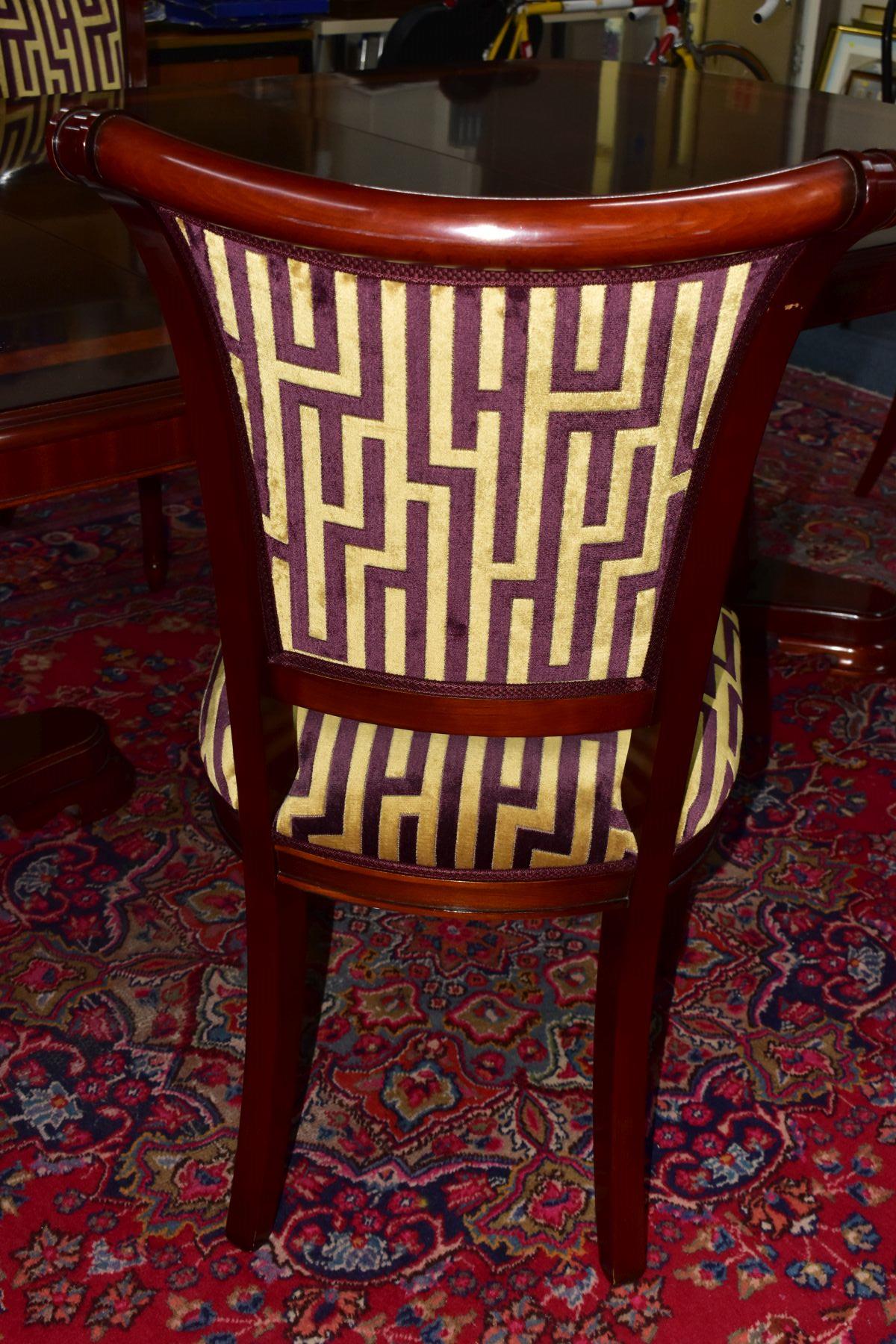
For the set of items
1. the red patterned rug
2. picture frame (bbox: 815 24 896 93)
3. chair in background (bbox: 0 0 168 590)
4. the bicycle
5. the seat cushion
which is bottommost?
the red patterned rug

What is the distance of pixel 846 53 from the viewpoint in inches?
163

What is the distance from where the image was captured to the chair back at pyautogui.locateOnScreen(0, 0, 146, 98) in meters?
1.91

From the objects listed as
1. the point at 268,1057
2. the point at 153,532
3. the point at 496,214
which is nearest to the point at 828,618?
the point at 153,532

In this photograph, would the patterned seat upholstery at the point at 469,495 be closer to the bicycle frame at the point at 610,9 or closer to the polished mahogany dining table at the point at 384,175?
the polished mahogany dining table at the point at 384,175

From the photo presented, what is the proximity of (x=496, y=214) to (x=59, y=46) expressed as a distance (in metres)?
1.67

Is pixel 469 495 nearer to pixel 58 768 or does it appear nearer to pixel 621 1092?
pixel 621 1092

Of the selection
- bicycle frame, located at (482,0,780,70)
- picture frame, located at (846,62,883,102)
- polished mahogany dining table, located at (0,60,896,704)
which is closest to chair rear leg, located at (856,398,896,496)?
polished mahogany dining table, located at (0,60,896,704)

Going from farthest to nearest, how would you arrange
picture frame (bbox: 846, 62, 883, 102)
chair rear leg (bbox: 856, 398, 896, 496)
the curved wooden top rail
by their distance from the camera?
picture frame (bbox: 846, 62, 883, 102)
chair rear leg (bbox: 856, 398, 896, 496)
the curved wooden top rail

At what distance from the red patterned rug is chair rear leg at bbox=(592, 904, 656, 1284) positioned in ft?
0.17

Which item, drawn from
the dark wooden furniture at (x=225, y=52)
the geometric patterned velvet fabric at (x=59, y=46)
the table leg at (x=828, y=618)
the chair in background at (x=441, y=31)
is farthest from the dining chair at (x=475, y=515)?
the dark wooden furniture at (x=225, y=52)

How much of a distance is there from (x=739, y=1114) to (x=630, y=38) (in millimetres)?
4474

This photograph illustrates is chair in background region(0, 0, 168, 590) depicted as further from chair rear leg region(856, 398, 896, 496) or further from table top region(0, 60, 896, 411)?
chair rear leg region(856, 398, 896, 496)

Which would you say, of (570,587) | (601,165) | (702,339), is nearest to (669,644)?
(570,587)

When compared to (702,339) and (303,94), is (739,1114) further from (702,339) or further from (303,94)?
(303,94)
